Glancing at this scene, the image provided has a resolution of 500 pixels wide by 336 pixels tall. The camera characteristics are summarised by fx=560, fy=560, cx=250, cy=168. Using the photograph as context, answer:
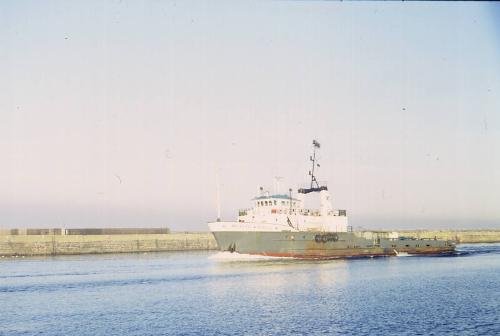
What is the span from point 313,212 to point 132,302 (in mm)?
39606

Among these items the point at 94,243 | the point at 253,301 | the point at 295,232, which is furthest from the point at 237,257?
the point at 94,243

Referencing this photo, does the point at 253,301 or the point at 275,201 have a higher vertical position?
the point at 275,201

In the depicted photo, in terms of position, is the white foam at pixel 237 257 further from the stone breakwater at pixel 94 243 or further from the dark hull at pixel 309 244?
the stone breakwater at pixel 94 243

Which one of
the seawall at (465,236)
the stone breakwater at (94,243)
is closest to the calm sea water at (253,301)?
the stone breakwater at (94,243)

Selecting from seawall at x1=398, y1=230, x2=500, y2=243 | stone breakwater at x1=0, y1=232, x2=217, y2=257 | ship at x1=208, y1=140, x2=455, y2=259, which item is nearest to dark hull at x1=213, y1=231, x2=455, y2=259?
ship at x1=208, y1=140, x2=455, y2=259

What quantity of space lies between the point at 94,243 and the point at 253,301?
60877 mm

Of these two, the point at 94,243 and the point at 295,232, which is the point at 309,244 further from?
the point at 94,243

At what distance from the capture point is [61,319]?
99.8 ft

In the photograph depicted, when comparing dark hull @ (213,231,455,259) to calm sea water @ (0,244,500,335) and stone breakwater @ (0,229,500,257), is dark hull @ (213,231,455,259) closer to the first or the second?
calm sea water @ (0,244,500,335)

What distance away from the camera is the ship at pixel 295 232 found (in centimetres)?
6397

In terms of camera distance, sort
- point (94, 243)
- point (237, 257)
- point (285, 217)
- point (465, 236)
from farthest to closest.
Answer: point (465, 236) → point (94, 243) → point (285, 217) → point (237, 257)

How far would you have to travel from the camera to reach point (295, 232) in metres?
65.8

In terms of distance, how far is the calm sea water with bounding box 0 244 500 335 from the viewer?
2766 cm

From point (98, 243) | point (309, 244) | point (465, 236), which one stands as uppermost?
point (309, 244)
